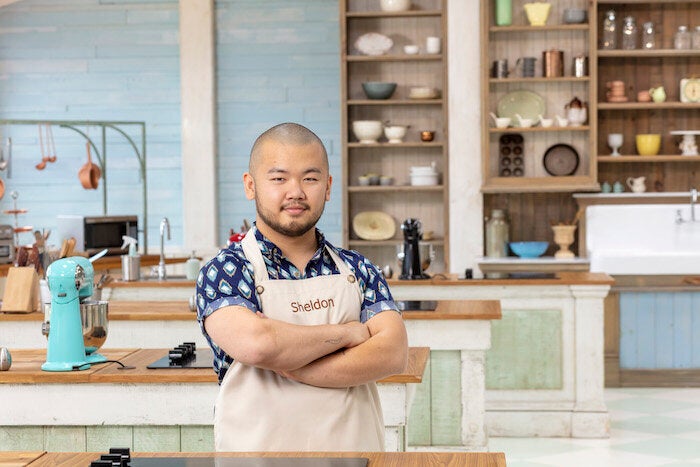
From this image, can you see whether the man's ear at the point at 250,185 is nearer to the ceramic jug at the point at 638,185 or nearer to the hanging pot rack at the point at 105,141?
the ceramic jug at the point at 638,185

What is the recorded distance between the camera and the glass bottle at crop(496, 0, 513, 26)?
25.0 feet

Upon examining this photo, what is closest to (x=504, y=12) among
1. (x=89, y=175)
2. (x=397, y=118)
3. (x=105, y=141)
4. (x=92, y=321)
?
(x=397, y=118)

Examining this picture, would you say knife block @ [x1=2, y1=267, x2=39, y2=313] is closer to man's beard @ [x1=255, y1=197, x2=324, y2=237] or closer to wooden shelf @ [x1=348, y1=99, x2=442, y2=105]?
man's beard @ [x1=255, y1=197, x2=324, y2=237]

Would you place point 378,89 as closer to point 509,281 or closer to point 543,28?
point 543,28

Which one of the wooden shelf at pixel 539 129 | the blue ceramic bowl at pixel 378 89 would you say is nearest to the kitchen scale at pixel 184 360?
the wooden shelf at pixel 539 129

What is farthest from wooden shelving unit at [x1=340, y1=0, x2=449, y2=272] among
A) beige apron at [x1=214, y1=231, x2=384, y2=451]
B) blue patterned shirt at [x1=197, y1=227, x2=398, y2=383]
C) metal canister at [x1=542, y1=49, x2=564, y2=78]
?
beige apron at [x1=214, y1=231, x2=384, y2=451]

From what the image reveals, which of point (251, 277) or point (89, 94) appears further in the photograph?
point (89, 94)

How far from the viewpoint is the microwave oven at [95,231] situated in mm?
8133

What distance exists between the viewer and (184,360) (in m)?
3.22

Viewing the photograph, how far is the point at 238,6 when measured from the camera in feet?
30.0

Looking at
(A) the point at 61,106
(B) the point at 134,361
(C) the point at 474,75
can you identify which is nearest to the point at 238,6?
(A) the point at 61,106

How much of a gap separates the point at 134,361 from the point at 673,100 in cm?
583

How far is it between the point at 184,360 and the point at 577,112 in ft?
16.6

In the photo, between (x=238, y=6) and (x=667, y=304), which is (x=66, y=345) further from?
(x=238, y=6)
